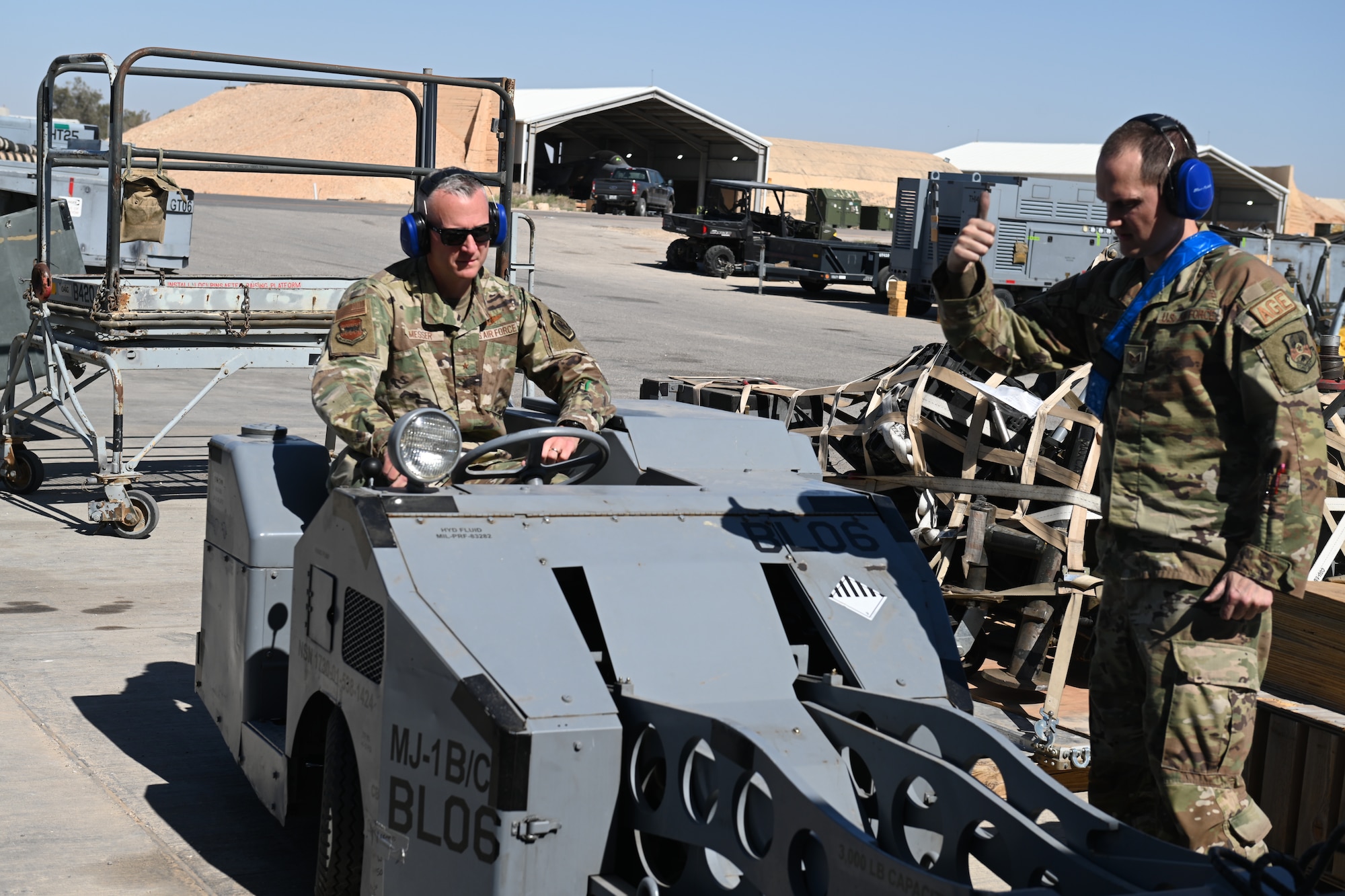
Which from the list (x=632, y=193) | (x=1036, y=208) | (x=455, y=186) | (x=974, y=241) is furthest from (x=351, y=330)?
(x=632, y=193)

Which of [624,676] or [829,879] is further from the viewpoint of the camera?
[624,676]

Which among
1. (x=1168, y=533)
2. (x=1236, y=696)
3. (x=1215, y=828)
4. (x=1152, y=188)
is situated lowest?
(x=1215, y=828)

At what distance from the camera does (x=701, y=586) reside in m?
3.41

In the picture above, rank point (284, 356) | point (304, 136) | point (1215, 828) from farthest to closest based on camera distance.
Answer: point (304, 136) → point (284, 356) → point (1215, 828)

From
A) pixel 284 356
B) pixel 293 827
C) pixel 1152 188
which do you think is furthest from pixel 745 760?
pixel 284 356

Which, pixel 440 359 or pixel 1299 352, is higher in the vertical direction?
pixel 1299 352

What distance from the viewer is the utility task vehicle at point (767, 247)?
95.9 ft

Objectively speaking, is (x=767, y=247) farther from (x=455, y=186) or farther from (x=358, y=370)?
(x=358, y=370)

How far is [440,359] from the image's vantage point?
438 cm

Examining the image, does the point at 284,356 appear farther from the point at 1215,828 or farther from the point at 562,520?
the point at 1215,828

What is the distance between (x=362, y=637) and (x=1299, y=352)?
6.93 feet

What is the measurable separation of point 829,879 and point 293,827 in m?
2.37

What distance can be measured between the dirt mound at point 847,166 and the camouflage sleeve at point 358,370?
58.2 metres

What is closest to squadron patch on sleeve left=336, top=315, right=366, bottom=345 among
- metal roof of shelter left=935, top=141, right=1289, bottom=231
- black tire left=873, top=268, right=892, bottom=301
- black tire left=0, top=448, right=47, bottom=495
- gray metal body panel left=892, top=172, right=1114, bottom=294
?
black tire left=0, top=448, right=47, bottom=495
